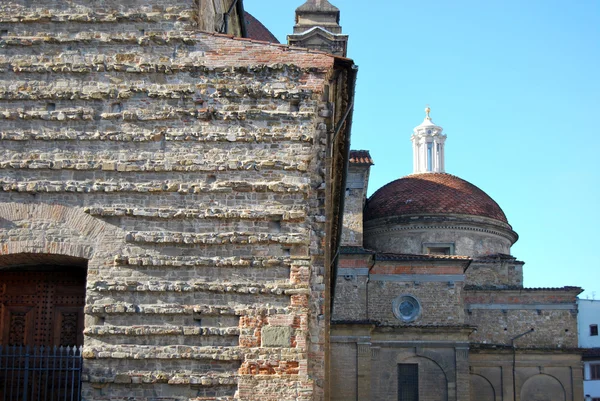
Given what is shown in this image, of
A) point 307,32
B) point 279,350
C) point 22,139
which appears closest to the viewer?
point 279,350

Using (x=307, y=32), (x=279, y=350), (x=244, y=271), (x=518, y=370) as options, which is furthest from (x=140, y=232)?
(x=518, y=370)

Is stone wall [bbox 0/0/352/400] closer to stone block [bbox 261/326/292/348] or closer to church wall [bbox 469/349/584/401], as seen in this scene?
stone block [bbox 261/326/292/348]

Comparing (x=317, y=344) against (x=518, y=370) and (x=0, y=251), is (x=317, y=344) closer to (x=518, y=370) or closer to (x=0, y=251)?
(x=0, y=251)

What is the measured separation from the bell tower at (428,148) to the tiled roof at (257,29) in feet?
43.9

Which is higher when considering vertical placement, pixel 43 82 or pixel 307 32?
pixel 307 32

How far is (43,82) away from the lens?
10.6 meters

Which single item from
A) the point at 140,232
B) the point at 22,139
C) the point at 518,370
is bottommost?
the point at 518,370

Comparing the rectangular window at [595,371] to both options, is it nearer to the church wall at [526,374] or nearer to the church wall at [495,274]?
the church wall at [526,374]

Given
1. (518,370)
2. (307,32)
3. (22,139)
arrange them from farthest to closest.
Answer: (518,370) < (307,32) < (22,139)

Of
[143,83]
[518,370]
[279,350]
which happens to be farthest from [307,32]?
[279,350]

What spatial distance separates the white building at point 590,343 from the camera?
1695 inches

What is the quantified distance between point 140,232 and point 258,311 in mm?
1654

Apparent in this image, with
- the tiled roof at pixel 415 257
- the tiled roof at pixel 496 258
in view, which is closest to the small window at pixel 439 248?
the tiled roof at pixel 496 258

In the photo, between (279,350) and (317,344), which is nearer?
(279,350)
